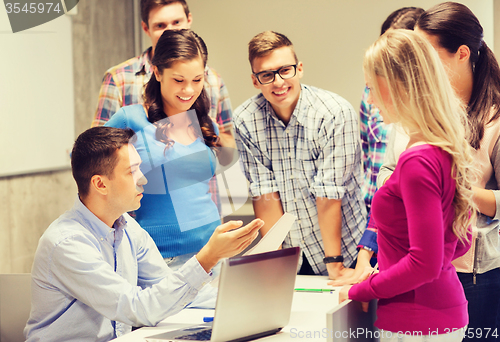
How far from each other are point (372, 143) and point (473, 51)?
2.59ft

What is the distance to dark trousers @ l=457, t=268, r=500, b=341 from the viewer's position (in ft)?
4.71

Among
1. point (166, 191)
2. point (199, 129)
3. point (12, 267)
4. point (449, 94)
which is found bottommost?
point (12, 267)

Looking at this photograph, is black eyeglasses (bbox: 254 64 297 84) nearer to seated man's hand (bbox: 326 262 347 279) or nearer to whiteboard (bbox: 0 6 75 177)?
seated man's hand (bbox: 326 262 347 279)

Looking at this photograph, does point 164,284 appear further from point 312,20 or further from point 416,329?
point 312,20

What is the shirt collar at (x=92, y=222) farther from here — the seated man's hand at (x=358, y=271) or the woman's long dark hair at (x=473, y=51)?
the woman's long dark hair at (x=473, y=51)

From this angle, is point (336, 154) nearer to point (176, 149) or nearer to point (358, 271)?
point (358, 271)

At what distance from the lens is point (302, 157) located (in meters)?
2.04

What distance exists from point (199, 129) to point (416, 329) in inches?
44.8

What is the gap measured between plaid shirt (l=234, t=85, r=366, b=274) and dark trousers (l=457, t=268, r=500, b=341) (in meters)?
0.65

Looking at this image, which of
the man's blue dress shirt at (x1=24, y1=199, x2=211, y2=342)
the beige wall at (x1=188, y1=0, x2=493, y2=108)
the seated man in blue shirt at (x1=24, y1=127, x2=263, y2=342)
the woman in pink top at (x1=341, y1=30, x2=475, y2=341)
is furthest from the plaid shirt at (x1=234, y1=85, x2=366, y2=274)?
the beige wall at (x1=188, y1=0, x2=493, y2=108)

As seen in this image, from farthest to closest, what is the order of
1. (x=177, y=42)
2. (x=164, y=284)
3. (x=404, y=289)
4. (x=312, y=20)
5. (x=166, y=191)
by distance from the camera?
1. (x=312, y=20)
2. (x=177, y=42)
3. (x=166, y=191)
4. (x=164, y=284)
5. (x=404, y=289)

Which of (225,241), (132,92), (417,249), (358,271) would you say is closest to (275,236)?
(225,241)

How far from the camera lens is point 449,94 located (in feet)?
3.57

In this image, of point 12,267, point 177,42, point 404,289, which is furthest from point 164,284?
point 12,267
